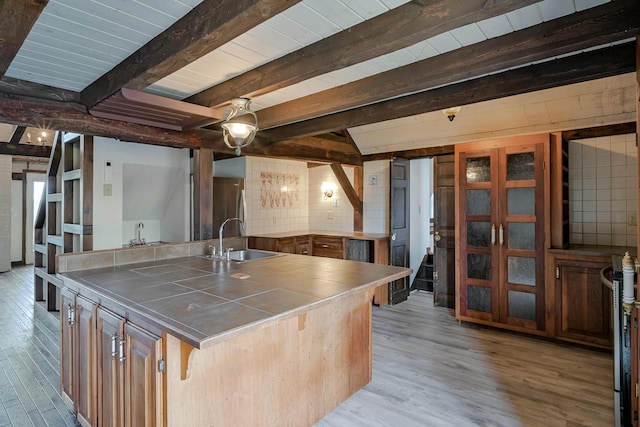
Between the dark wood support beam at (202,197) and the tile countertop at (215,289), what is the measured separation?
71 centimetres

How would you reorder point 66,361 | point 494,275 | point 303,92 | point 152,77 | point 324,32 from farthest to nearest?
point 494,275, point 303,92, point 66,361, point 152,77, point 324,32

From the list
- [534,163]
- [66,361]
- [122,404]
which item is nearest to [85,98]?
[66,361]

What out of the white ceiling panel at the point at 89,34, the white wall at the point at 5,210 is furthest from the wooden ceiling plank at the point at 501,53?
the white wall at the point at 5,210

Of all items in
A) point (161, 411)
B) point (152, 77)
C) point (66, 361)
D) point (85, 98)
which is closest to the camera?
point (161, 411)

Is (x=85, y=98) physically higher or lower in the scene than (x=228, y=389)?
higher

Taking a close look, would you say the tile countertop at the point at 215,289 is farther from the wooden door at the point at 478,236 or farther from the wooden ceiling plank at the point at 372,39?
the wooden door at the point at 478,236

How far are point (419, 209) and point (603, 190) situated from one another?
120 inches

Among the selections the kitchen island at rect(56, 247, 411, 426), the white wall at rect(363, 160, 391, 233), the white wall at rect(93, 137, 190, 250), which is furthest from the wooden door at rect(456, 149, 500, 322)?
the white wall at rect(93, 137, 190, 250)

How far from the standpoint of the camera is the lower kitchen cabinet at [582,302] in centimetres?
329

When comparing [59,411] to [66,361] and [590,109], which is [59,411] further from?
[590,109]

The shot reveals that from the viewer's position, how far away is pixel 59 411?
2424 millimetres

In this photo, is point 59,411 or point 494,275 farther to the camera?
point 494,275

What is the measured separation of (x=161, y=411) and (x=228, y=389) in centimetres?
33

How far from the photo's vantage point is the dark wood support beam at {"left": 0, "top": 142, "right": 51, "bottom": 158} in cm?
649
